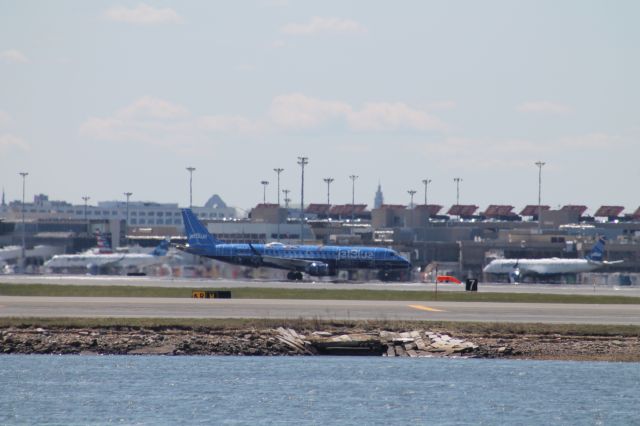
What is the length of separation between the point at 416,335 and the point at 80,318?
726 inches

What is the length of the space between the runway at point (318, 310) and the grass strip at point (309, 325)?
12.1 ft

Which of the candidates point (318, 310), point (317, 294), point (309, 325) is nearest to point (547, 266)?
point (317, 294)

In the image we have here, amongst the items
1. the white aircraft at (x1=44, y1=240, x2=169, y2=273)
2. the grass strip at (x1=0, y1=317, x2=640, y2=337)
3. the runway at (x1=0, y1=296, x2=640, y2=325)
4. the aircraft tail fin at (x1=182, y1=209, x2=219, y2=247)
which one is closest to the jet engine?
the aircraft tail fin at (x1=182, y1=209, x2=219, y2=247)

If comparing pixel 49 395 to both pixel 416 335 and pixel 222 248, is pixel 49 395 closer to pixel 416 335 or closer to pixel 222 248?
pixel 416 335

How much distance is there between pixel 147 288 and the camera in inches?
4023

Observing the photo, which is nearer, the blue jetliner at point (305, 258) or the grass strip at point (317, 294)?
the grass strip at point (317, 294)

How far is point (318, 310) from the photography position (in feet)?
249

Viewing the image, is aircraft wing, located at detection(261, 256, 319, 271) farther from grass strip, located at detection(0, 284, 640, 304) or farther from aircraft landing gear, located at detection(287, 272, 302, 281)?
grass strip, located at detection(0, 284, 640, 304)

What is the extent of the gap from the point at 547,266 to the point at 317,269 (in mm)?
40671

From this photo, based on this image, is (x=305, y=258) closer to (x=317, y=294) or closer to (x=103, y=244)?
(x=317, y=294)

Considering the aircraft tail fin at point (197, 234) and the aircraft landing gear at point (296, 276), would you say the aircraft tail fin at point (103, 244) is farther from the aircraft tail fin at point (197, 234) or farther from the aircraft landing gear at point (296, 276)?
the aircraft landing gear at point (296, 276)

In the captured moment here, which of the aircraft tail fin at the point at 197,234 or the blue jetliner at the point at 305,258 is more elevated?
the aircraft tail fin at the point at 197,234

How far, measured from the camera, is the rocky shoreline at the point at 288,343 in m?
57.8

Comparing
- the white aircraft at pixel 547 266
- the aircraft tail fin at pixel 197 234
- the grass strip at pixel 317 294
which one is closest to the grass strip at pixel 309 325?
the grass strip at pixel 317 294
